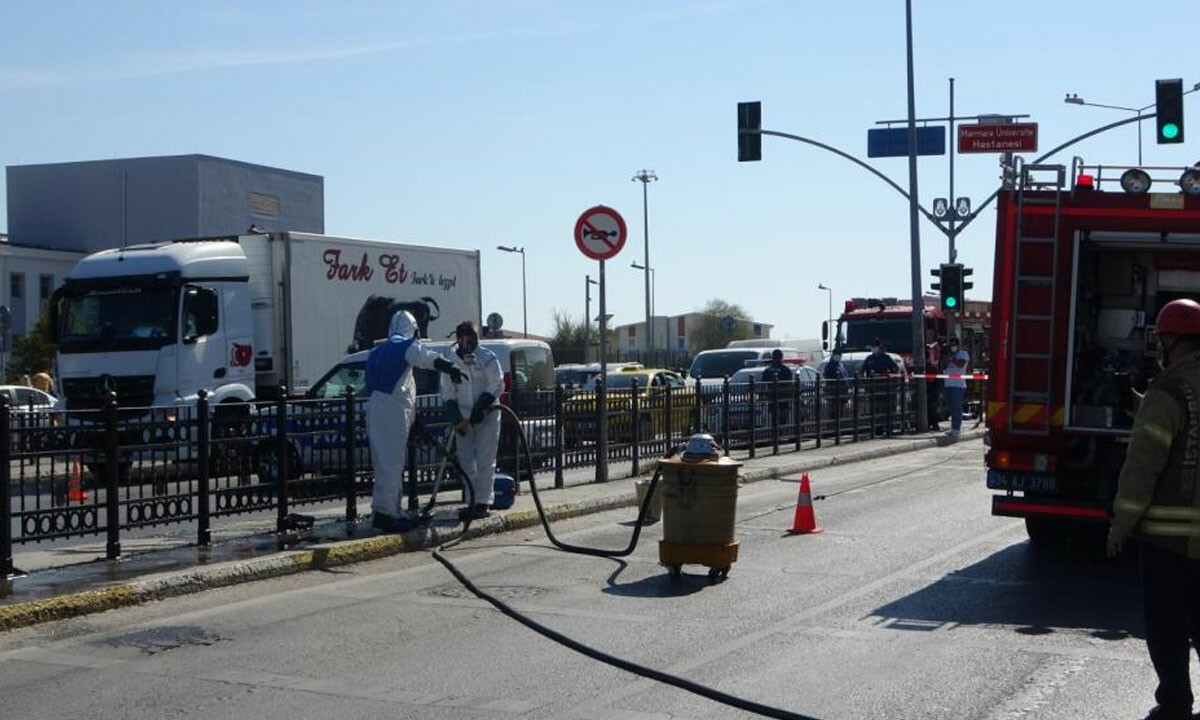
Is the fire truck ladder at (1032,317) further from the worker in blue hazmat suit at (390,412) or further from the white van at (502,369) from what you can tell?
the white van at (502,369)

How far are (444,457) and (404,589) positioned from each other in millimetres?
3220

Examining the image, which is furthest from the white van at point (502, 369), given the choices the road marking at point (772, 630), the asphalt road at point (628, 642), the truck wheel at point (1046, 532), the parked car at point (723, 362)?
the parked car at point (723, 362)

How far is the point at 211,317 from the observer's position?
22219 millimetres

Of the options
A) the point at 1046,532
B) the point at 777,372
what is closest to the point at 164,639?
the point at 1046,532

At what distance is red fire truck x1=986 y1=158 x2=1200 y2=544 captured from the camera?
1155 centimetres

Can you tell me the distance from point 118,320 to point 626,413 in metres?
8.14

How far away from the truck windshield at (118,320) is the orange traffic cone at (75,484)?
10.9 metres

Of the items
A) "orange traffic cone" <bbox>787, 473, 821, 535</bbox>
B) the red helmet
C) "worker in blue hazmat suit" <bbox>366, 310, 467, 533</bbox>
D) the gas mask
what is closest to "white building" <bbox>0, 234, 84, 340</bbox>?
the gas mask

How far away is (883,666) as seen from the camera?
26.6 ft

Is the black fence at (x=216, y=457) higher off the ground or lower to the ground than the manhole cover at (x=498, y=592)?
higher

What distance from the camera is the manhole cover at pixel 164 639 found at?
8.80 m

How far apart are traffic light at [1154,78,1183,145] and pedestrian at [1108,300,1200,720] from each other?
2120 centimetres

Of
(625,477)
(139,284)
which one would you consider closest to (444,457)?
(625,477)

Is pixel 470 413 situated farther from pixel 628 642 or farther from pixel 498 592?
pixel 628 642
